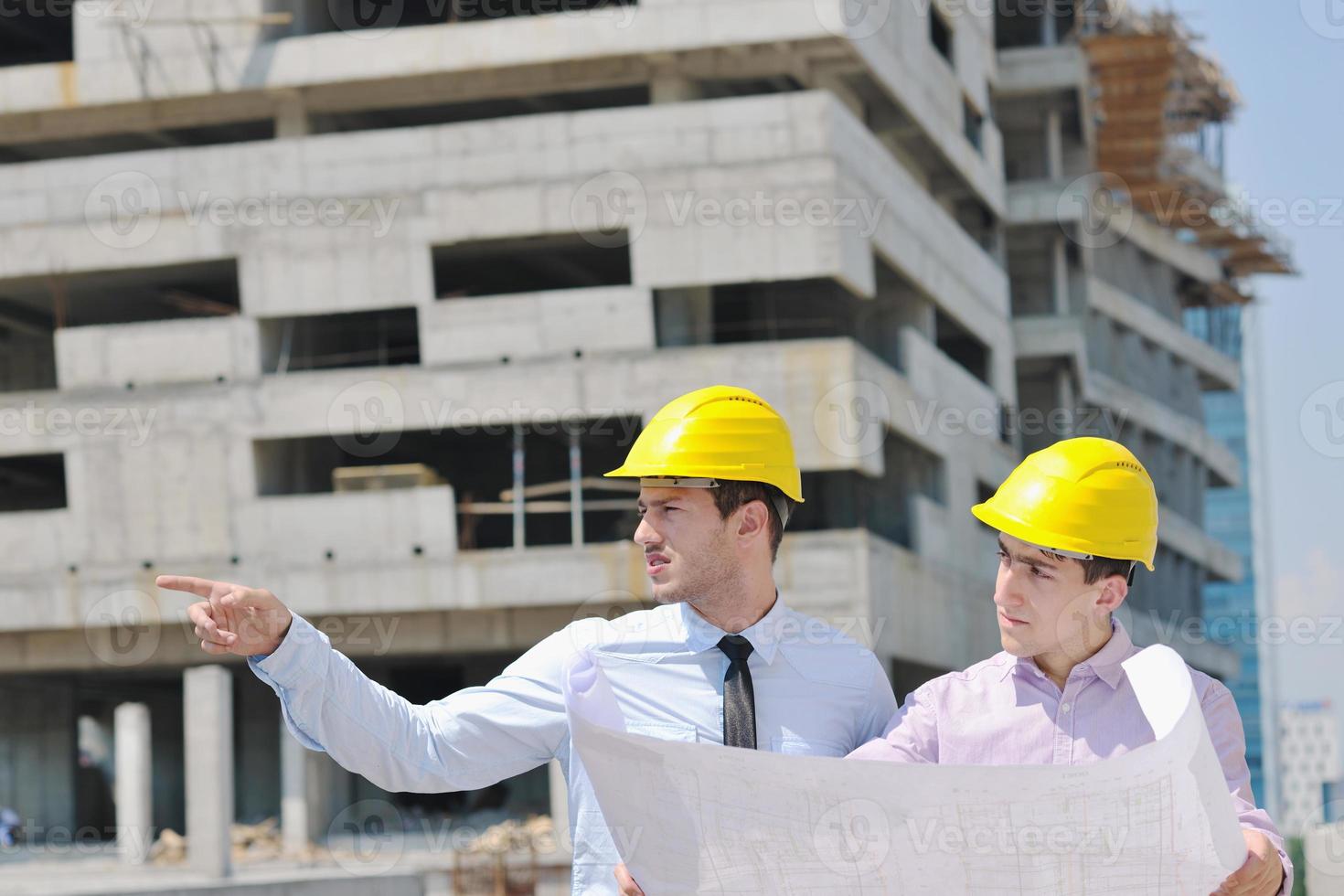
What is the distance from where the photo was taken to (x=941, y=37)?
39.2 meters

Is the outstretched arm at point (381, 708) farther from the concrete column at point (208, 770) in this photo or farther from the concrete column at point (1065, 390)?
the concrete column at point (1065, 390)

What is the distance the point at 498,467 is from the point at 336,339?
6.35 m

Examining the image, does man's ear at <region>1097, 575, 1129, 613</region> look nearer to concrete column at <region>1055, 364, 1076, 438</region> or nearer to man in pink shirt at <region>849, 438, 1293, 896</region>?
man in pink shirt at <region>849, 438, 1293, 896</region>

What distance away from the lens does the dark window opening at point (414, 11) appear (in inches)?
1321

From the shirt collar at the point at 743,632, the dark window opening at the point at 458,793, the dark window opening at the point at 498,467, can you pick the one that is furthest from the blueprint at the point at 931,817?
the dark window opening at the point at 458,793

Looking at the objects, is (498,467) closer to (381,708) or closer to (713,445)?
(713,445)

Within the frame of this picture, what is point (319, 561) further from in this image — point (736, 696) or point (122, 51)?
point (736, 696)

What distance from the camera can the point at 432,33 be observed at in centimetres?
3119

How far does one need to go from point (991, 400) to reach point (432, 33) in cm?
1501

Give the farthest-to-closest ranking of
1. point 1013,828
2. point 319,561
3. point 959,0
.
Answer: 1. point 959,0
2. point 319,561
3. point 1013,828

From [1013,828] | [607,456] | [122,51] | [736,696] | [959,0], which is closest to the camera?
[1013,828]

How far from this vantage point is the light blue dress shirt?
4.25 metres

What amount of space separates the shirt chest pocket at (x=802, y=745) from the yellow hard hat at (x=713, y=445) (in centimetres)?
56

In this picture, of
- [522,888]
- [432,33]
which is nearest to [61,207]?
[432,33]
